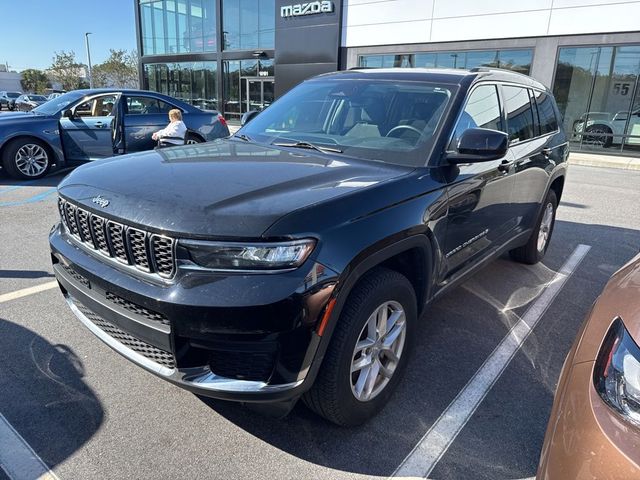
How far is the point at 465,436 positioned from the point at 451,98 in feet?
6.73

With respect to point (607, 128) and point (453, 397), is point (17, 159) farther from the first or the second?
point (607, 128)

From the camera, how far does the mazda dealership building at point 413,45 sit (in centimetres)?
1503

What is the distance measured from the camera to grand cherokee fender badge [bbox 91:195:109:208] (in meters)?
2.31

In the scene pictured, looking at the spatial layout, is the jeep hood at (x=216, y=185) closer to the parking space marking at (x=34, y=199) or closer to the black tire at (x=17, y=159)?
the parking space marking at (x=34, y=199)

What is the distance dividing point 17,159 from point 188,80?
2162cm

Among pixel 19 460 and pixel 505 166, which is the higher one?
pixel 505 166

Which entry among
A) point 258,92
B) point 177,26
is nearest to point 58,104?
point 258,92

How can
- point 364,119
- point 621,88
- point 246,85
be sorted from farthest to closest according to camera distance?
point 246,85 < point 621,88 < point 364,119

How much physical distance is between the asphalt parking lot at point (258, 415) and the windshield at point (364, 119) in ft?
4.68

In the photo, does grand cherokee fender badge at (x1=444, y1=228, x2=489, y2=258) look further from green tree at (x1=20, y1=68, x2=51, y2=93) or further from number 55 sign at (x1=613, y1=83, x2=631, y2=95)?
green tree at (x1=20, y1=68, x2=51, y2=93)

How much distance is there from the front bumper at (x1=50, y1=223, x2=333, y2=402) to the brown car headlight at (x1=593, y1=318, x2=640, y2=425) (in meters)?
1.01

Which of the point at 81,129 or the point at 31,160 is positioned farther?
the point at 81,129

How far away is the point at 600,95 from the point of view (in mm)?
15328

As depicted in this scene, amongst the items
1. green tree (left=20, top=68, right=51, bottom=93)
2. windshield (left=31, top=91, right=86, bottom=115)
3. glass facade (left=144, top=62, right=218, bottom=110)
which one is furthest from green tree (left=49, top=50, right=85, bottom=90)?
windshield (left=31, top=91, right=86, bottom=115)
